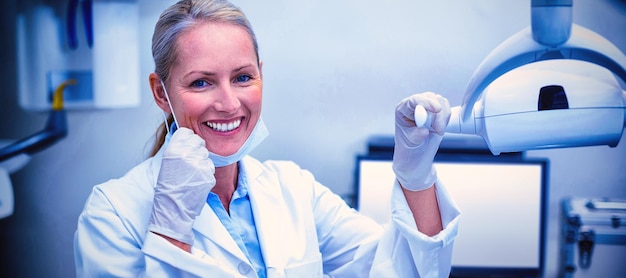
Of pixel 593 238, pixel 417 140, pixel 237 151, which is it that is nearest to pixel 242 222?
pixel 237 151

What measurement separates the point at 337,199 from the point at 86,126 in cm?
72

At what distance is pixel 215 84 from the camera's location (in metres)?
1.09

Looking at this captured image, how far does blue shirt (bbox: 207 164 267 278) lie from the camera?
3.68ft

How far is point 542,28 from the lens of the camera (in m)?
0.90

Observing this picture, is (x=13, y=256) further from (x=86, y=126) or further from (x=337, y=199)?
(x=337, y=199)

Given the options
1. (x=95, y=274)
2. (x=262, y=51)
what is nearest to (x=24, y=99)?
(x=262, y=51)

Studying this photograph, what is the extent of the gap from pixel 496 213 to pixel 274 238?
59 cm

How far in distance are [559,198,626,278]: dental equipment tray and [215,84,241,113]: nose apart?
2.83ft

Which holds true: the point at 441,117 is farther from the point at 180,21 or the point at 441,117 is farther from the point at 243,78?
the point at 180,21

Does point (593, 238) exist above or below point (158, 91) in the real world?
below

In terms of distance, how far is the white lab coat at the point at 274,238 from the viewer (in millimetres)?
1000

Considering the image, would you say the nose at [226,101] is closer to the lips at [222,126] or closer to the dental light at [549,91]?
the lips at [222,126]

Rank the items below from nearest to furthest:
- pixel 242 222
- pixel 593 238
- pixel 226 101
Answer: pixel 226 101 → pixel 242 222 → pixel 593 238

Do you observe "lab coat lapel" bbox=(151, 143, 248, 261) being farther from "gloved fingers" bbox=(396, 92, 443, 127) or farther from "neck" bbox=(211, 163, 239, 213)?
"gloved fingers" bbox=(396, 92, 443, 127)
